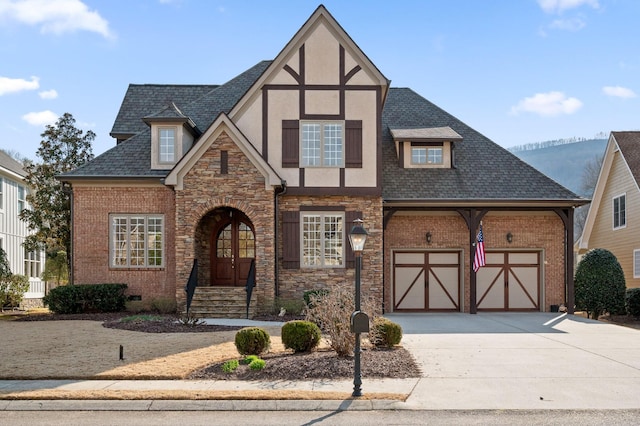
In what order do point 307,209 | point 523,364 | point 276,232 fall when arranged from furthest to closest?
point 307,209
point 276,232
point 523,364

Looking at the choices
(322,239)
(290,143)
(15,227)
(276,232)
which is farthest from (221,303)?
(15,227)

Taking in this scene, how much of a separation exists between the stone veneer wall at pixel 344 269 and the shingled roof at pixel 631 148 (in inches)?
480

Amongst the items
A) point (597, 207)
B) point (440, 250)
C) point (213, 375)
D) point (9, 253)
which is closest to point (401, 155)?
point (440, 250)

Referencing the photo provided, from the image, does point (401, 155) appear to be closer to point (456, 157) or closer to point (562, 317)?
point (456, 157)

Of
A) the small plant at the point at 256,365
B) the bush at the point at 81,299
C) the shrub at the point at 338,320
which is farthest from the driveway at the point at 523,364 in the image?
the bush at the point at 81,299

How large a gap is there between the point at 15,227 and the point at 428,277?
22.1 metres

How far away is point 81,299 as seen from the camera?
20016 mm

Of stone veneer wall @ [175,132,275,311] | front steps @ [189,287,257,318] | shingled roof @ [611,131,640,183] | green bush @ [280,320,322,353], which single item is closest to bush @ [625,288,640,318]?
shingled roof @ [611,131,640,183]

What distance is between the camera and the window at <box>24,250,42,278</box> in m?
33.7

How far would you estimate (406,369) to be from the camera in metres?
11.1

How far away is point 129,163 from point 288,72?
6.25 metres

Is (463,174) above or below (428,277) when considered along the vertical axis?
above

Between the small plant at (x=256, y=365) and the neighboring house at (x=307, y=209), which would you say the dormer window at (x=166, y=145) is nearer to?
the neighboring house at (x=307, y=209)

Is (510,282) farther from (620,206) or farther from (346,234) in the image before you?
(620,206)
